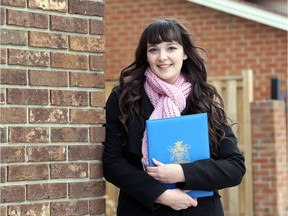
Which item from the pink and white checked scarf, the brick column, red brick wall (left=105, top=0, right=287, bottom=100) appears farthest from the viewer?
red brick wall (left=105, top=0, right=287, bottom=100)

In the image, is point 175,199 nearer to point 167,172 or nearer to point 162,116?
point 167,172

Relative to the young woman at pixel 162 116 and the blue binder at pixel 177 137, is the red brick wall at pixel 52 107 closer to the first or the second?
the young woman at pixel 162 116

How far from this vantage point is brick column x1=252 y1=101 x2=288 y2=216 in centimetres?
897

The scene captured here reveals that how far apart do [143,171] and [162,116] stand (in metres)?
0.29

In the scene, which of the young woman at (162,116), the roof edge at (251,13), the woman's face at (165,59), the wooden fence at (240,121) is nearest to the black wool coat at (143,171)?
the young woman at (162,116)

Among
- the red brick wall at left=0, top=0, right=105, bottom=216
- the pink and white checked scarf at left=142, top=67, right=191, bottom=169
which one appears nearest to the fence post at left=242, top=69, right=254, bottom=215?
the pink and white checked scarf at left=142, top=67, right=191, bottom=169

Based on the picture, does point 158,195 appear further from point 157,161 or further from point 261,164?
point 261,164

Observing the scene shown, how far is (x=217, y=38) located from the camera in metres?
10.5

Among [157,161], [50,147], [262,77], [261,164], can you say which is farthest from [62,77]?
[262,77]

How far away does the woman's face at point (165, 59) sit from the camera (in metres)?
3.81

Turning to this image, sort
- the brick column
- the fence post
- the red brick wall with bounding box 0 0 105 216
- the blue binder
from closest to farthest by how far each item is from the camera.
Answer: the red brick wall with bounding box 0 0 105 216 < the blue binder < the fence post < the brick column

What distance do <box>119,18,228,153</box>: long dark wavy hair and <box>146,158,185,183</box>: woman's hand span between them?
0.27m

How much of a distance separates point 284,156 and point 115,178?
5867mm

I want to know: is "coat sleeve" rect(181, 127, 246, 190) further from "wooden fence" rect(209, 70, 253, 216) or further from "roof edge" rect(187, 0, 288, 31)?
"roof edge" rect(187, 0, 288, 31)
